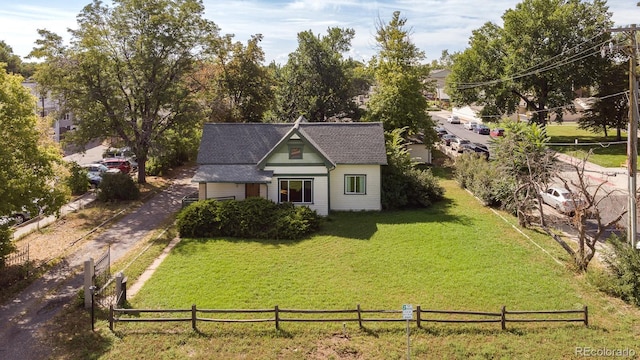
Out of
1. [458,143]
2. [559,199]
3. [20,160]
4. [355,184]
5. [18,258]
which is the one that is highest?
[458,143]

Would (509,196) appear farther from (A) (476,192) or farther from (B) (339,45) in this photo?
(B) (339,45)

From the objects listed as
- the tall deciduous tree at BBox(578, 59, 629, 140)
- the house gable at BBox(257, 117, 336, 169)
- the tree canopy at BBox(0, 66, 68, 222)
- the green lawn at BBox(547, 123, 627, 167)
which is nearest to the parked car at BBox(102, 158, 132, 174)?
the house gable at BBox(257, 117, 336, 169)

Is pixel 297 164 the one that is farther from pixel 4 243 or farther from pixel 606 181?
pixel 606 181

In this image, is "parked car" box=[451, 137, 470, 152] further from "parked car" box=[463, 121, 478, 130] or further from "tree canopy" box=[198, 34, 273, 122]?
"tree canopy" box=[198, 34, 273, 122]

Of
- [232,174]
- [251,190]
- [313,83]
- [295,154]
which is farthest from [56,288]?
[313,83]

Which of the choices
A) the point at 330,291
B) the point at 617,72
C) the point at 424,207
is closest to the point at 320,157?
the point at 424,207

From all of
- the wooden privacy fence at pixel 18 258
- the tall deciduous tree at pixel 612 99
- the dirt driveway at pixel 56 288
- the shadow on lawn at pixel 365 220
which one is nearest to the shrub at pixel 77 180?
the dirt driveway at pixel 56 288
